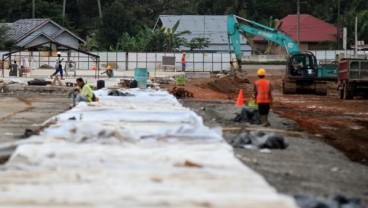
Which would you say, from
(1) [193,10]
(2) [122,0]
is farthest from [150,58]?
(1) [193,10]

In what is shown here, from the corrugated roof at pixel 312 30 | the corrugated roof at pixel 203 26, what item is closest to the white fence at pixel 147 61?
the corrugated roof at pixel 203 26

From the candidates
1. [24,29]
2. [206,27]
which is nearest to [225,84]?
[24,29]

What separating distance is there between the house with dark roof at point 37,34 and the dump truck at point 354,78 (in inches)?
1788

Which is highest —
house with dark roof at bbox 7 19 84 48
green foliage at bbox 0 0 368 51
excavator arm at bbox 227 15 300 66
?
green foliage at bbox 0 0 368 51

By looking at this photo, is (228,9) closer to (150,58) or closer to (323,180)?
(150,58)

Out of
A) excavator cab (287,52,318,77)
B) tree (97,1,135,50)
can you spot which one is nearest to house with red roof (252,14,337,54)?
tree (97,1,135,50)

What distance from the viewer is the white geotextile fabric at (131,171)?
8617 mm

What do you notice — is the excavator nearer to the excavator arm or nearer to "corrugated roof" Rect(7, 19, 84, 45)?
the excavator arm

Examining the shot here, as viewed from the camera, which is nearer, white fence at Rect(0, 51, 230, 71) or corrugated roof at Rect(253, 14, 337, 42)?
white fence at Rect(0, 51, 230, 71)

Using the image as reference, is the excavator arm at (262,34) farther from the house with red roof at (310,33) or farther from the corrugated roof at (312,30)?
the corrugated roof at (312,30)

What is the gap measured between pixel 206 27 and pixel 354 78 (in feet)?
185

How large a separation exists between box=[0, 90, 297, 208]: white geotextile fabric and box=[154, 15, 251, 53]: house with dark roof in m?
73.1

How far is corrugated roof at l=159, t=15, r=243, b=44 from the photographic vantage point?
9138 cm

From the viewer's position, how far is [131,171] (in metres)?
10.8
